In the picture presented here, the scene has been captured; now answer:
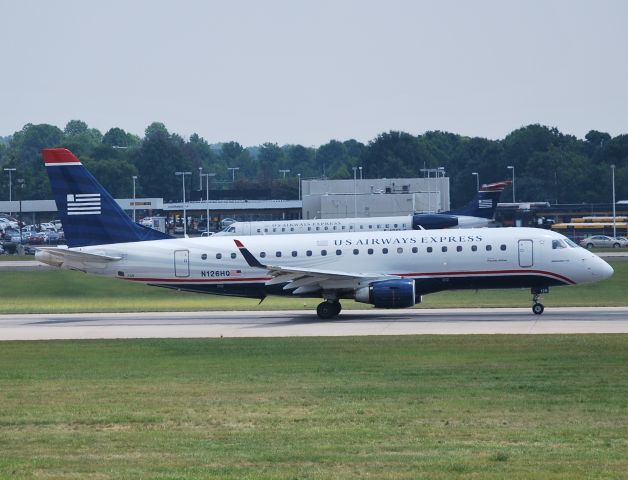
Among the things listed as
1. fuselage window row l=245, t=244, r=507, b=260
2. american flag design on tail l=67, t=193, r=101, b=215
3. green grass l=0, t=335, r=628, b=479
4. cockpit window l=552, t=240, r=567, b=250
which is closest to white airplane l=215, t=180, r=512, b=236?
american flag design on tail l=67, t=193, r=101, b=215

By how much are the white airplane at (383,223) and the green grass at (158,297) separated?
14008 mm

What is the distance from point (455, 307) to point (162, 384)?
24048 mm

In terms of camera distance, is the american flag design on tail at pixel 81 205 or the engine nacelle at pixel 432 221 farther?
the engine nacelle at pixel 432 221

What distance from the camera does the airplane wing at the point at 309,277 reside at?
137 ft

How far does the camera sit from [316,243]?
146 feet

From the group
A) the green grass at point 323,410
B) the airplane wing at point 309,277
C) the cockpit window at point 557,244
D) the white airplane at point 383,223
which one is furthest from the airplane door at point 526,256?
the white airplane at point 383,223

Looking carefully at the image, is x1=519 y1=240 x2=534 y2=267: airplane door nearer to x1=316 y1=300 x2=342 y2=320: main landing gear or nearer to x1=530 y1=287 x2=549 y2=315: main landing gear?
x1=530 y1=287 x2=549 y2=315: main landing gear

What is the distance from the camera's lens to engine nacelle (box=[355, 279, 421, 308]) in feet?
135

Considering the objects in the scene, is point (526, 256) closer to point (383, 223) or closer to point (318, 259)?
point (318, 259)

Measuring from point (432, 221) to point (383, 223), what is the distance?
20.7 feet

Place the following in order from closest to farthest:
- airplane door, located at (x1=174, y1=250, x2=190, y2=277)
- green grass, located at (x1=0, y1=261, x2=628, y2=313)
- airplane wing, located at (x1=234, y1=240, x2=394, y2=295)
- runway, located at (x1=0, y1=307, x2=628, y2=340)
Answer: runway, located at (x1=0, y1=307, x2=628, y2=340) < airplane wing, located at (x1=234, y1=240, x2=394, y2=295) < airplane door, located at (x1=174, y1=250, x2=190, y2=277) < green grass, located at (x1=0, y1=261, x2=628, y2=313)

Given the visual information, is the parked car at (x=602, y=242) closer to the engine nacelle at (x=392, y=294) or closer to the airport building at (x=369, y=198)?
the airport building at (x=369, y=198)

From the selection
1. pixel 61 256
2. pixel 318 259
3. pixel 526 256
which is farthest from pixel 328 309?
pixel 61 256

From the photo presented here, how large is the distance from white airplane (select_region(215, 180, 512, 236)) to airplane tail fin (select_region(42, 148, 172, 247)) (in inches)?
1267
